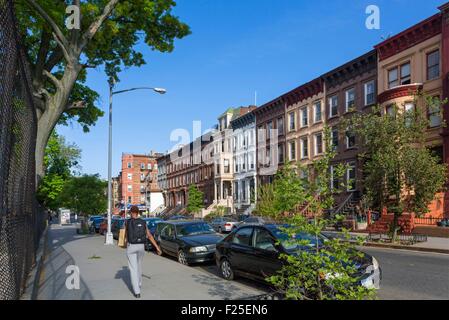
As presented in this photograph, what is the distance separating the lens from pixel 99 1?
16922 millimetres

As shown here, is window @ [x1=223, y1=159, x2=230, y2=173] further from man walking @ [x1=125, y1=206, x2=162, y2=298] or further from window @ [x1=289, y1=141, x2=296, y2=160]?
man walking @ [x1=125, y1=206, x2=162, y2=298]

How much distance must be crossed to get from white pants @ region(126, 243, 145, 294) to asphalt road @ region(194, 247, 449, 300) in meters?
2.82

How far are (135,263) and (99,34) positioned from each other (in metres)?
10.6

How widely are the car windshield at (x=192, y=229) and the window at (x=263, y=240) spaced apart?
18.7 ft

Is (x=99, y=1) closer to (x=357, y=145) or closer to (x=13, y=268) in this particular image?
(x=13, y=268)

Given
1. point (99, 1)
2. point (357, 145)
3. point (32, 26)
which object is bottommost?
point (357, 145)

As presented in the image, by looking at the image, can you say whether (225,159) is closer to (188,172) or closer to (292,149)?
(292,149)

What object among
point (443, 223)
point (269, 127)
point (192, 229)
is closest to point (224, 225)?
point (443, 223)

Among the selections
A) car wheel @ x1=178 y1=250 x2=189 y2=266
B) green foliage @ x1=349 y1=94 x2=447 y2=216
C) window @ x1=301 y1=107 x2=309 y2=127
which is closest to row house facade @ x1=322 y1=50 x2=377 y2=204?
window @ x1=301 y1=107 x2=309 y2=127
